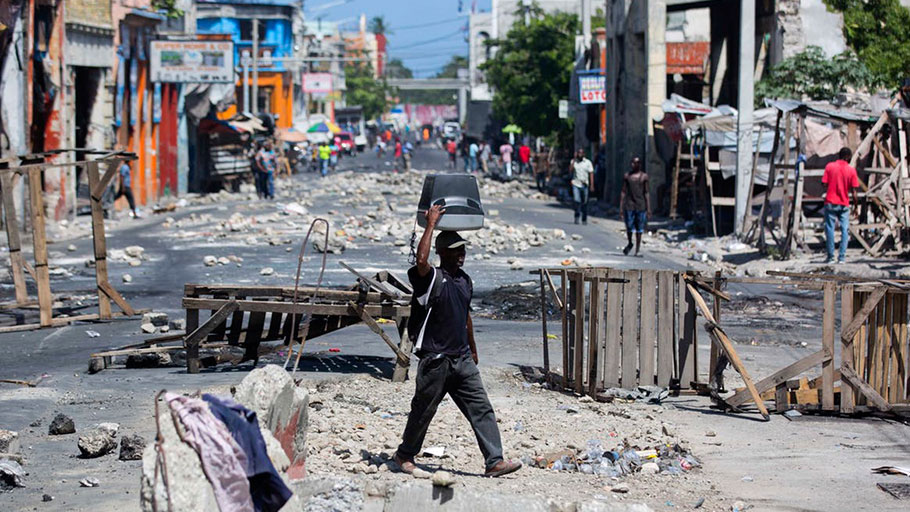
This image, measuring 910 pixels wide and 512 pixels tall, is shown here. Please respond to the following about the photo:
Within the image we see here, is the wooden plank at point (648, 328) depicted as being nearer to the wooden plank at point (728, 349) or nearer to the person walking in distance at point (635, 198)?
the wooden plank at point (728, 349)

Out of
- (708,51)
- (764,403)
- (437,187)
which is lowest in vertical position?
(764,403)

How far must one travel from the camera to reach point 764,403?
947cm

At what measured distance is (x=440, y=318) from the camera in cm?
702

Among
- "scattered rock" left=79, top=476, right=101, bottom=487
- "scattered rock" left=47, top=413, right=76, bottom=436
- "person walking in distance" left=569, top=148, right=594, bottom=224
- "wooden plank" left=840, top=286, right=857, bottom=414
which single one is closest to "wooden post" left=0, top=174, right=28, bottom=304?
"scattered rock" left=47, top=413, right=76, bottom=436

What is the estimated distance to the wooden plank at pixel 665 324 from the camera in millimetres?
9523

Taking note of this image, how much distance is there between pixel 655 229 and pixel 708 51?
9.33m

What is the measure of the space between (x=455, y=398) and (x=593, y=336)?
2.60m

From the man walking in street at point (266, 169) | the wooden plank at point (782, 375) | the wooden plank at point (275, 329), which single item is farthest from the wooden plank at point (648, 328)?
the man walking in street at point (266, 169)

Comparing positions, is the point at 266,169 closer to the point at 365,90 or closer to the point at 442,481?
the point at 442,481

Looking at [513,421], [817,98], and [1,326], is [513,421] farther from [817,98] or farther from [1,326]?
[817,98]

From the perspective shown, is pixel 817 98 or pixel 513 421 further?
pixel 817 98

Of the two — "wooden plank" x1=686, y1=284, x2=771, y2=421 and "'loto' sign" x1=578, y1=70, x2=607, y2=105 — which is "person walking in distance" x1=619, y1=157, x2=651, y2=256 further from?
"'loto' sign" x1=578, y1=70, x2=607, y2=105

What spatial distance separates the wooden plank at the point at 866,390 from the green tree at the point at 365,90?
122144mm

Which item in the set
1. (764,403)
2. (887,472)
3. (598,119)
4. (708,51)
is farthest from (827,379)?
(598,119)
